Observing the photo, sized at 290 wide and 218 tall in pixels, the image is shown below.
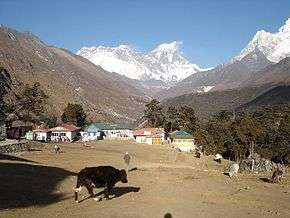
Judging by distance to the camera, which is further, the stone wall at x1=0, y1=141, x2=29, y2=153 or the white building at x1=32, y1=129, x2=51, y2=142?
the white building at x1=32, y1=129, x2=51, y2=142

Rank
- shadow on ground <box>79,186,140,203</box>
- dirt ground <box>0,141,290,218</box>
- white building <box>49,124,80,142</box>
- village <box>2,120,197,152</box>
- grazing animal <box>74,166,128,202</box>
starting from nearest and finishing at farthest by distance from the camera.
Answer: dirt ground <box>0,141,290,218</box> → grazing animal <box>74,166,128,202</box> → shadow on ground <box>79,186,140,203</box> → village <box>2,120,197,152</box> → white building <box>49,124,80,142</box>

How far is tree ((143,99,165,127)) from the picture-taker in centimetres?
16362

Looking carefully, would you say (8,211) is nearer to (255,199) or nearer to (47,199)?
(47,199)

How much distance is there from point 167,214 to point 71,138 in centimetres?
12208

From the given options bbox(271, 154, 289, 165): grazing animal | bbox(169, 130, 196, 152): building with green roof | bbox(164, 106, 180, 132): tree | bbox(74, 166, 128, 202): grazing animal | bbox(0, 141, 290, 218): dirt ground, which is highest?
bbox(164, 106, 180, 132): tree

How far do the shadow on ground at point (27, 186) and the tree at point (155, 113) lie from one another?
124551 millimetres

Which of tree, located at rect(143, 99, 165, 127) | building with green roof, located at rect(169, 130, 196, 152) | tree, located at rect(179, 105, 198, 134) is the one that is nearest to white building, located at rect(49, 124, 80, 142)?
building with green roof, located at rect(169, 130, 196, 152)

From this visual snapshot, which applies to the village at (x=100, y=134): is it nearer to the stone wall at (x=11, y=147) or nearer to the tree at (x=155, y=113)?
the tree at (x=155, y=113)

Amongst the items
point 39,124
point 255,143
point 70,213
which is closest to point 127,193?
point 70,213

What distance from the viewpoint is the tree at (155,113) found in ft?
537

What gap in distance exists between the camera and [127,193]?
93.1 feet

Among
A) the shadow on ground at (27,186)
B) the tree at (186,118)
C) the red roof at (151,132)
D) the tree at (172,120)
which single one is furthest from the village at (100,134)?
the shadow on ground at (27,186)

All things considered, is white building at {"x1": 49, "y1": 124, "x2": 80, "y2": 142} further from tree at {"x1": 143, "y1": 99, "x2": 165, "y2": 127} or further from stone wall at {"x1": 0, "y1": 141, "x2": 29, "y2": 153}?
stone wall at {"x1": 0, "y1": 141, "x2": 29, "y2": 153}

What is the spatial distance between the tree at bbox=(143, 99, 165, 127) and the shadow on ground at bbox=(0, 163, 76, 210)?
125 m
